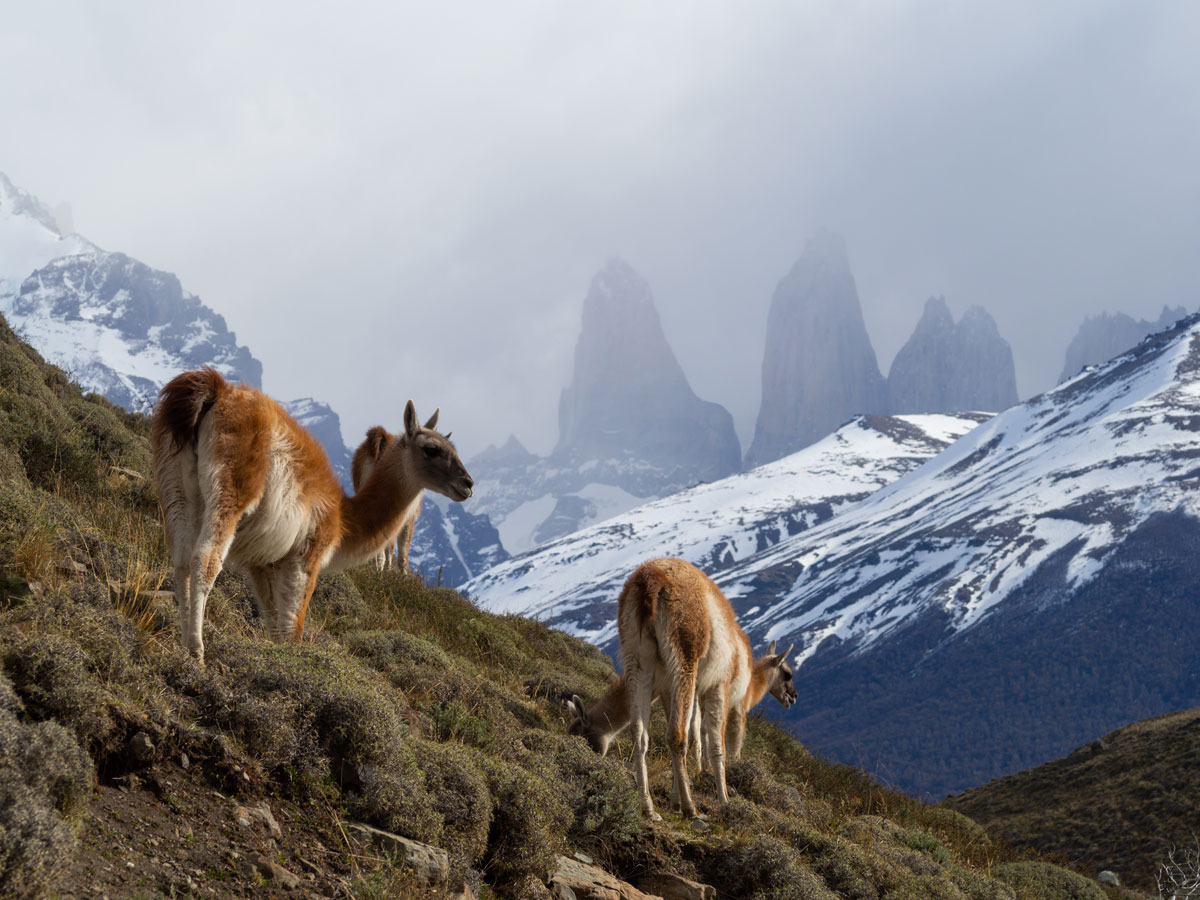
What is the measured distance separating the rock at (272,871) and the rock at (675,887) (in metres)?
3.01

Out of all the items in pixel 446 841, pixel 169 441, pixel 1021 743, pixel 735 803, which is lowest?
pixel 1021 743

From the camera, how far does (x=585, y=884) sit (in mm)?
6043

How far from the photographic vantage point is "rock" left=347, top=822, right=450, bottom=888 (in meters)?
5.00

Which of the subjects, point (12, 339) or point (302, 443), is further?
point (12, 339)

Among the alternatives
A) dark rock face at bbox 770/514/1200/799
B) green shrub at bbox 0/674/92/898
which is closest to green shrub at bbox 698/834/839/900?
green shrub at bbox 0/674/92/898

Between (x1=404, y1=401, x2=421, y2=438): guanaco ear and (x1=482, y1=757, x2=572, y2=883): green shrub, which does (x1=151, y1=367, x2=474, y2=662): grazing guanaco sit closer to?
(x1=404, y1=401, x2=421, y2=438): guanaco ear

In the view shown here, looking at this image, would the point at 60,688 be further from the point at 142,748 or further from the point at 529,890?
the point at 529,890

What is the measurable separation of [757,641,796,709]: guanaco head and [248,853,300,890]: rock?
9.68m

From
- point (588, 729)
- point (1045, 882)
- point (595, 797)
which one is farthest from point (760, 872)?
point (1045, 882)

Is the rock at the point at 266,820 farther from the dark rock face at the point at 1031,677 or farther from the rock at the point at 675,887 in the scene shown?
the dark rock face at the point at 1031,677

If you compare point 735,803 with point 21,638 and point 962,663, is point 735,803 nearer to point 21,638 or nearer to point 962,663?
point 21,638

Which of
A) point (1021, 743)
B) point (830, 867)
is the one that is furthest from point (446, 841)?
point (1021, 743)

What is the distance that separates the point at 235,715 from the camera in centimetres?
509

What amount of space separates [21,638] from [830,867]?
6.09m
